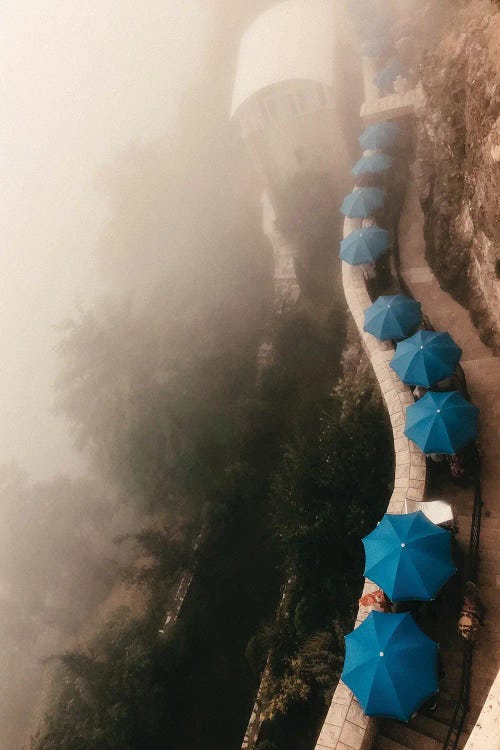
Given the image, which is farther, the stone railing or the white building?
the white building

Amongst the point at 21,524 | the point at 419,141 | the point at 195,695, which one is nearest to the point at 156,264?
the point at 21,524

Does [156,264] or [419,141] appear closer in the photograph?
[419,141]

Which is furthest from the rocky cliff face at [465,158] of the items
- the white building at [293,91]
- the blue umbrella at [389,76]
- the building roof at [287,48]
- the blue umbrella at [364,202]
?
the building roof at [287,48]

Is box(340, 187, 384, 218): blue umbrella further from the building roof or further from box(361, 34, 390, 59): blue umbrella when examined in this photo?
the building roof

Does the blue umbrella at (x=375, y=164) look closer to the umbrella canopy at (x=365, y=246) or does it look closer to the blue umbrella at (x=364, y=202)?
the blue umbrella at (x=364, y=202)

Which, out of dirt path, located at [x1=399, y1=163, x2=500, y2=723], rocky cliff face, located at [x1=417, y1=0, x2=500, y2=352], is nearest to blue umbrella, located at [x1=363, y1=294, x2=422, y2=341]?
dirt path, located at [x1=399, y1=163, x2=500, y2=723]

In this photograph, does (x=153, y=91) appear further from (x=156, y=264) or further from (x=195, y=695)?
(x=195, y=695)
